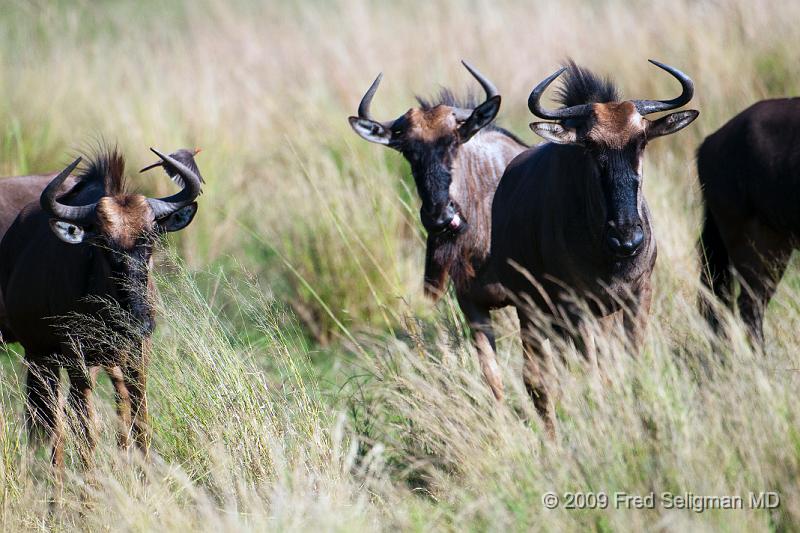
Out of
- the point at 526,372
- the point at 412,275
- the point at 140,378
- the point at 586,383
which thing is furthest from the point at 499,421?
the point at 412,275

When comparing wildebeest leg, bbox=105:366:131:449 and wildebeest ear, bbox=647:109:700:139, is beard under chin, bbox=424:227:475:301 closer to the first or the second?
wildebeest ear, bbox=647:109:700:139

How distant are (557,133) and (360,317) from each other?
318cm

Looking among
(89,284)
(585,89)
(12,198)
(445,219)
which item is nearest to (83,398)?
(89,284)

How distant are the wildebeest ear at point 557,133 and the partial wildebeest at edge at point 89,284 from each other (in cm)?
189

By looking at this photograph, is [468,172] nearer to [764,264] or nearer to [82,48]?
[764,264]

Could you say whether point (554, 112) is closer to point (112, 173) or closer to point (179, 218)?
point (179, 218)

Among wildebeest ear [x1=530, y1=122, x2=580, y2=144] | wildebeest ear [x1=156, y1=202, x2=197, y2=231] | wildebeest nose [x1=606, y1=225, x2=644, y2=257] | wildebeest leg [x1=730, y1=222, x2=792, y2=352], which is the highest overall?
wildebeest ear [x1=530, y1=122, x2=580, y2=144]

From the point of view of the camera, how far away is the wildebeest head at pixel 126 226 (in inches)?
221

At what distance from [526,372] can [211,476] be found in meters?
1.78

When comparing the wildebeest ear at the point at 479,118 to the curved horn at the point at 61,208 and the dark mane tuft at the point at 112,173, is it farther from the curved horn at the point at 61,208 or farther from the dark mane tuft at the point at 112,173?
the curved horn at the point at 61,208

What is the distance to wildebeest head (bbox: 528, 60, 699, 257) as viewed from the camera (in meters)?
5.07

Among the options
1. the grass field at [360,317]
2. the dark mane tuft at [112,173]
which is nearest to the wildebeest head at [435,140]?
the grass field at [360,317]

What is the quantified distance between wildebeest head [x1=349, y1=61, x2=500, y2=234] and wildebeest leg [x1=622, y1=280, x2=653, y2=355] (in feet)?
4.48

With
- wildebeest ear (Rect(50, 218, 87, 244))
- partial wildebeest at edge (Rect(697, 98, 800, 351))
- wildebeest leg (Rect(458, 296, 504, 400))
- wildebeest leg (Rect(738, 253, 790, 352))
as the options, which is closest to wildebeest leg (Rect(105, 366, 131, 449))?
wildebeest ear (Rect(50, 218, 87, 244))
